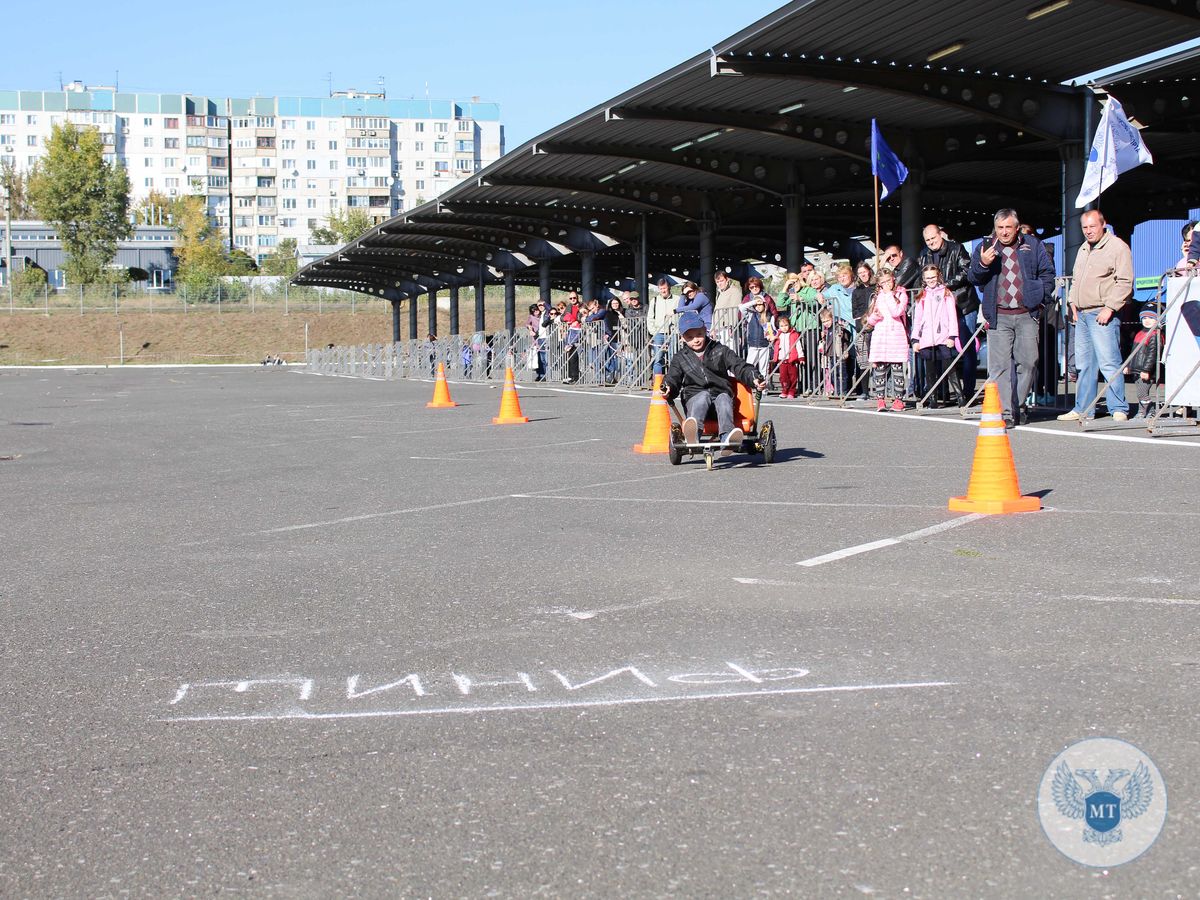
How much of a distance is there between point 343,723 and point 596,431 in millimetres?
12926

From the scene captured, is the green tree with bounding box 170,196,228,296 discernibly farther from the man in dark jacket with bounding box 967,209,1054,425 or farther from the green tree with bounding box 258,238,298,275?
the man in dark jacket with bounding box 967,209,1054,425

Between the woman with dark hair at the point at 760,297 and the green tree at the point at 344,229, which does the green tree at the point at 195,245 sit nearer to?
→ the green tree at the point at 344,229

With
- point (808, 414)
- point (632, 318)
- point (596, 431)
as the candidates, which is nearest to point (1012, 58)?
point (808, 414)

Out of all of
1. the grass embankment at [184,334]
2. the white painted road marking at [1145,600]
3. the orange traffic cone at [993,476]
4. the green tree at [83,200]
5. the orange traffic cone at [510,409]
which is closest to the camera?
the white painted road marking at [1145,600]

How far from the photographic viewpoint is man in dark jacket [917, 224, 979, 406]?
17734 millimetres

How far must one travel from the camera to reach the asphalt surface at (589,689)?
343cm

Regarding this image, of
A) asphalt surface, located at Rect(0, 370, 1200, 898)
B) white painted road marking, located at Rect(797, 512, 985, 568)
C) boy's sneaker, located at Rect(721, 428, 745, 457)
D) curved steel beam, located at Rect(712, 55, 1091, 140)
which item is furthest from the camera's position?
curved steel beam, located at Rect(712, 55, 1091, 140)

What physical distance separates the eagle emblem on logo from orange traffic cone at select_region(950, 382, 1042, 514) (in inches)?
214

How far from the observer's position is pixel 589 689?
493cm

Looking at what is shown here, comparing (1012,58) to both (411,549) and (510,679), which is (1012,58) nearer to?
(411,549)

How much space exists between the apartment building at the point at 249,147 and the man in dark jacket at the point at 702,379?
A: 161 meters

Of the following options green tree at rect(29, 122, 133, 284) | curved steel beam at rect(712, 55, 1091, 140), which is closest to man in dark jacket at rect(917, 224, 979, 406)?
curved steel beam at rect(712, 55, 1091, 140)

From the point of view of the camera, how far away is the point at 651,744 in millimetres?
4281

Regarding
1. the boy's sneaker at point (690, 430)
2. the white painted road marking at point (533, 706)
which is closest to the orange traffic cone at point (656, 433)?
the boy's sneaker at point (690, 430)
